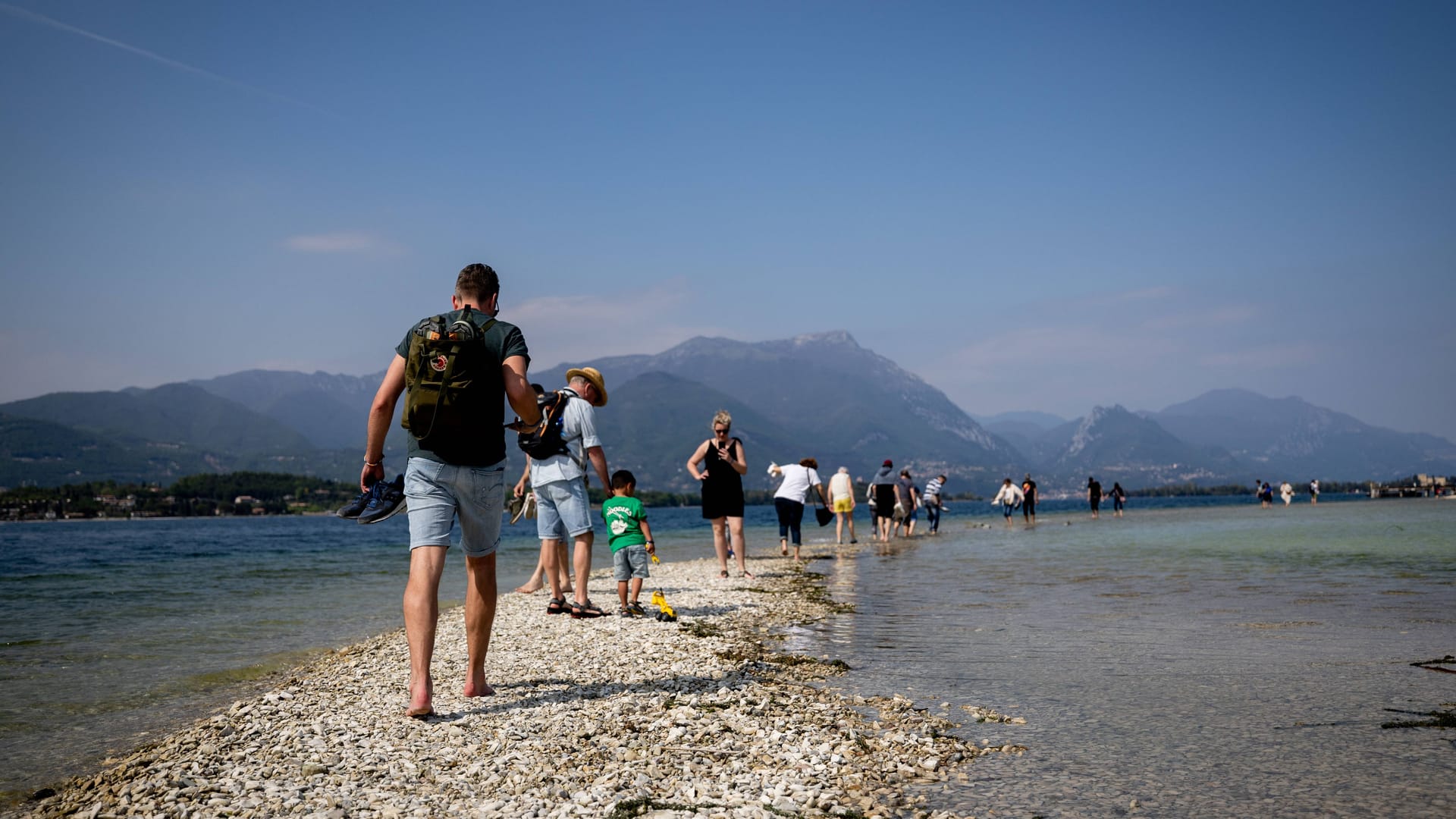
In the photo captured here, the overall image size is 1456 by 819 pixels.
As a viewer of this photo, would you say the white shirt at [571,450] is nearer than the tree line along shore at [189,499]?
Yes

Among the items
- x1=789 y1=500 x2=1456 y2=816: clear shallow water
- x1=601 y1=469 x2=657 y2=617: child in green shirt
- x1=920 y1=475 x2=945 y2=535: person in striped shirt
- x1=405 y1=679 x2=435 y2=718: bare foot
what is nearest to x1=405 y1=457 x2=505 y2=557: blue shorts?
x1=405 y1=679 x2=435 y2=718: bare foot

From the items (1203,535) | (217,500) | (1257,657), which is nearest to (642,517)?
(1257,657)

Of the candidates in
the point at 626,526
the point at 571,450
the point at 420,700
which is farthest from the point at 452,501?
the point at 626,526

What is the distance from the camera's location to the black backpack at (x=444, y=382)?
533 cm

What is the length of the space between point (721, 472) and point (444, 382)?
9794 millimetres

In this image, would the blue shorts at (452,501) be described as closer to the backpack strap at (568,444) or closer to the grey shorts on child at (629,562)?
the backpack strap at (568,444)

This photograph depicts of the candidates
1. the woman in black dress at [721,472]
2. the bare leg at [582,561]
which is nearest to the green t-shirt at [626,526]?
the bare leg at [582,561]

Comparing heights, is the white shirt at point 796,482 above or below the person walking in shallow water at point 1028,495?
above

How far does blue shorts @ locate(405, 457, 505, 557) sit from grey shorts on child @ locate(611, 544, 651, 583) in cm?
435

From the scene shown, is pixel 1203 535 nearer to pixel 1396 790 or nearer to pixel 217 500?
pixel 1396 790

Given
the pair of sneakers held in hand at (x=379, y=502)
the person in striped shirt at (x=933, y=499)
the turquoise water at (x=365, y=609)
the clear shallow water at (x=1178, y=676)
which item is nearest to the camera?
the clear shallow water at (x=1178, y=676)

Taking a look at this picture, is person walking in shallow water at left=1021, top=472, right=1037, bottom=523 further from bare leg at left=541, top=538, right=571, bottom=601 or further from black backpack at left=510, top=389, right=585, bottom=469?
black backpack at left=510, top=389, right=585, bottom=469

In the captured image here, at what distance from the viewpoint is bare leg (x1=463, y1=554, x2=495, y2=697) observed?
5.95m

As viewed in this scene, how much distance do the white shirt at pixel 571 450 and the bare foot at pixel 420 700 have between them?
4.16 m
